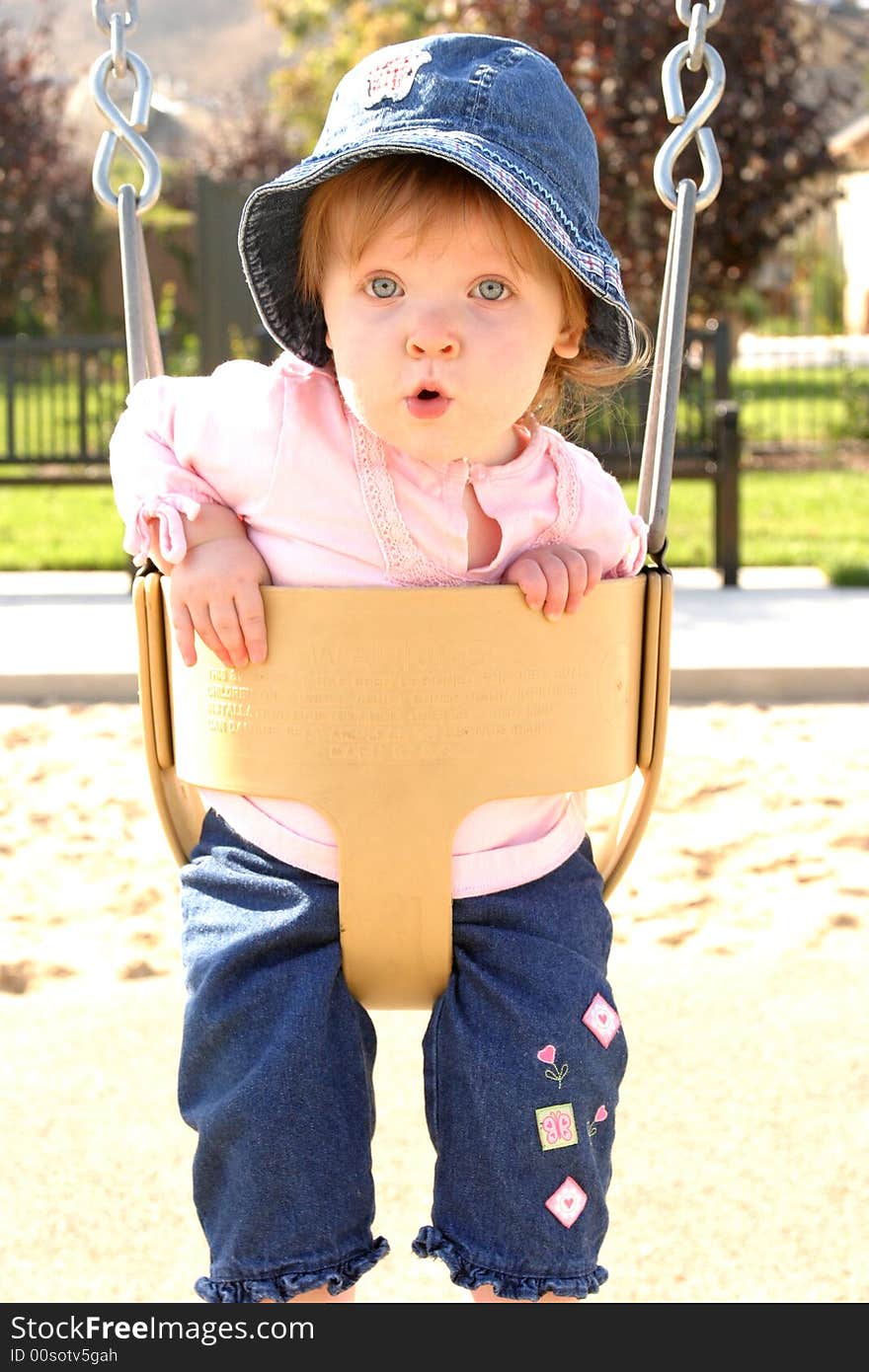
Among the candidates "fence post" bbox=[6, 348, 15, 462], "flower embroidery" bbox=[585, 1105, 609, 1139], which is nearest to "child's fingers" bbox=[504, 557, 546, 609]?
"flower embroidery" bbox=[585, 1105, 609, 1139]

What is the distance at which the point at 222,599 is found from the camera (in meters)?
1.82

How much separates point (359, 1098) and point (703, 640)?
4.19m

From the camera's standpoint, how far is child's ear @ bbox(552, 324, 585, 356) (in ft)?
6.42

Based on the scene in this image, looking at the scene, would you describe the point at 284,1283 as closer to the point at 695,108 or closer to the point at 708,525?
the point at 695,108

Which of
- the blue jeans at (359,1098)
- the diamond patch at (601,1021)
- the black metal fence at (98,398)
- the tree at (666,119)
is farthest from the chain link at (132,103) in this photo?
the tree at (666,119)

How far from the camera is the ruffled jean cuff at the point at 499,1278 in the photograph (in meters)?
1.86

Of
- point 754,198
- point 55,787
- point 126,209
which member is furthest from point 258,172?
point 126,209

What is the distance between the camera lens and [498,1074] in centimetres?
187

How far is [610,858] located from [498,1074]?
33cm

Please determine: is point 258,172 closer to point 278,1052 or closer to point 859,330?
point 859,330

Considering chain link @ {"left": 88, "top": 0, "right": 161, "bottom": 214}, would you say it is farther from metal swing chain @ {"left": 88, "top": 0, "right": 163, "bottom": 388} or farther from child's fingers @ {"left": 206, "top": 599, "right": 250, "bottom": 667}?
child's fingers @ {"left": 206, "top": 599, "right": 250, "bottom": 667}

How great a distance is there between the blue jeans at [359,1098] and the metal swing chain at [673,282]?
18.6 inches

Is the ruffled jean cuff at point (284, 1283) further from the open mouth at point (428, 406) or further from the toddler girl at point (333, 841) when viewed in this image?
the open mouth at point (428, 406)

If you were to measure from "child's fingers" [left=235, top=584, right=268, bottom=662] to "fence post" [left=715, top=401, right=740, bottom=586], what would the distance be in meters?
5.39
